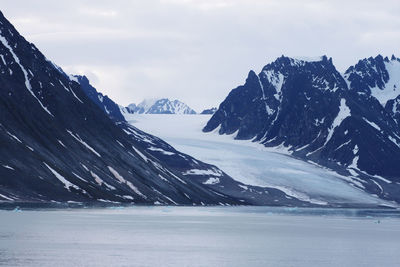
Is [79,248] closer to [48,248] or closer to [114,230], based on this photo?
[48,248]

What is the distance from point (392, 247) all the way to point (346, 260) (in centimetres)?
2444

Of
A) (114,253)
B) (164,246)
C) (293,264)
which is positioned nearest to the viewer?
(293,264)

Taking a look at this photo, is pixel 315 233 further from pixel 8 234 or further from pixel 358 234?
pixel 8 234

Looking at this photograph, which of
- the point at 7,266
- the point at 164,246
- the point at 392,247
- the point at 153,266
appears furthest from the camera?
the point at 392,247

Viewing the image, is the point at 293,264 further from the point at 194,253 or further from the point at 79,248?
the point at 79,248

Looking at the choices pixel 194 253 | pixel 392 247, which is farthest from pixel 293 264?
pixel 392 247

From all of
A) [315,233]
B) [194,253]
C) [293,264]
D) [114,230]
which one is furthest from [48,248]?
[315,233]

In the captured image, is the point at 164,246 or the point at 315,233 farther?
the point at 315,233

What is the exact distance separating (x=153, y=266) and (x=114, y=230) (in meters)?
55.6

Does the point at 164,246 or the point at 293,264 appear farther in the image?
the point at 164,246

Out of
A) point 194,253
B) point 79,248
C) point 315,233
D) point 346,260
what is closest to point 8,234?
point 79,248

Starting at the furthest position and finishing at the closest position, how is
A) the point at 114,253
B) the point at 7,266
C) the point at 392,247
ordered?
the point at 392,247 < the point at 114,253 < the point at 7,266

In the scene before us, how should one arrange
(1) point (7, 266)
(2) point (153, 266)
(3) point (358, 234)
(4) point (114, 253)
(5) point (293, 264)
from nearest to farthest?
(1) point (7, 266), (2) point (153, 266), (5) point (293, 264), (4) point (114, 253), (3) point (358, 234)

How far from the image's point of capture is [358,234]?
154625mm
